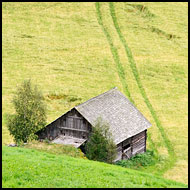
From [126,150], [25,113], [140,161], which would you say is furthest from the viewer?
[140,161]

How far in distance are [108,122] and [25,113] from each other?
7.46 m

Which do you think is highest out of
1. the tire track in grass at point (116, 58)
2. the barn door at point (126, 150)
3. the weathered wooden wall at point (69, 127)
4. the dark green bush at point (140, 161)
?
the tire track in grass at point (116, 58)

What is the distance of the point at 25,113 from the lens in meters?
36.1

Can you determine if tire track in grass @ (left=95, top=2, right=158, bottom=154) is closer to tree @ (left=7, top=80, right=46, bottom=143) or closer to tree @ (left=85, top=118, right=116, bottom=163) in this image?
tree @ (left=7, top=80, right=46, bottom=143)

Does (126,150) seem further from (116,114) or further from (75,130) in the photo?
(75,130)

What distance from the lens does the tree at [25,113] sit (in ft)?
118

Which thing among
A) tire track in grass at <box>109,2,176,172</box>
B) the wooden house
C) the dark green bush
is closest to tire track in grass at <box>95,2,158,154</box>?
tire track in grass at <box>109,2,176,172</box>

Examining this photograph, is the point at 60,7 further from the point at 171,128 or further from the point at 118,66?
the point at 171,128

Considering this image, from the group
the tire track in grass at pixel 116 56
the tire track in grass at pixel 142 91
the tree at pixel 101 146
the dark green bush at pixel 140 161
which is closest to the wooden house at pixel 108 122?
the dark green bush at pixel 140 161

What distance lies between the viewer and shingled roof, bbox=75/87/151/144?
35938mm

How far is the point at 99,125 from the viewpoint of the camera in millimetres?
33344

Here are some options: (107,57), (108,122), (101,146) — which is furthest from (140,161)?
(107,57)

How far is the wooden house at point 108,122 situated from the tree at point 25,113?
124 centimetres

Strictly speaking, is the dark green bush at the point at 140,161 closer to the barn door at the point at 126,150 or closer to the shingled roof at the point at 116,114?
the barn door at the point at 126,150
